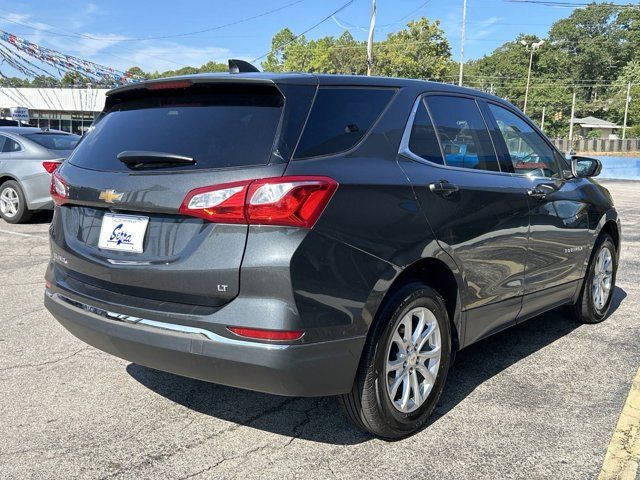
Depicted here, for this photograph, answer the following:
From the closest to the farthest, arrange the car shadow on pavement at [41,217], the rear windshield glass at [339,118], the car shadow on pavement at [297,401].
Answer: the rear windshield glass at [339,118] < the car shadow on pavement at [297,401] < the car shadow on pavement at [41,217]

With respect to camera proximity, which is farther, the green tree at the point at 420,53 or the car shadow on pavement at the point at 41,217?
the green tree at the point at 420,53

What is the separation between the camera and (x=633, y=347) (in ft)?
15.0

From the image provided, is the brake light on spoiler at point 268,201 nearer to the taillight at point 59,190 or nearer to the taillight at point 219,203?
the taillight at point 219,203

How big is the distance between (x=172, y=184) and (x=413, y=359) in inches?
57.6

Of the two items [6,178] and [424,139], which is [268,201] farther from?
[6,178]

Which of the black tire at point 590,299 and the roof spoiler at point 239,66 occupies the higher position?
the roof spoiler at point 239,66

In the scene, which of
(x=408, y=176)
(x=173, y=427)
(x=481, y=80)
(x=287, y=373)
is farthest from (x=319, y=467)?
(x=481, y=80)

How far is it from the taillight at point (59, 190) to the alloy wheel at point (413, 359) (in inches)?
72.4

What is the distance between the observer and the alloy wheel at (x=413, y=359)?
117 inches

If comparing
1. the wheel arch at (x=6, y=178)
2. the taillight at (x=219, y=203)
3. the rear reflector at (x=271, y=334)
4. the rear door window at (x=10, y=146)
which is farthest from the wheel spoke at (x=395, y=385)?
the rear door window at (x=10, y=146)

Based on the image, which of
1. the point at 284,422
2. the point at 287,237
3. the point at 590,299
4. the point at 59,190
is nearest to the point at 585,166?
the point at 590,299

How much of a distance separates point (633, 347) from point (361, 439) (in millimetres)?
2660

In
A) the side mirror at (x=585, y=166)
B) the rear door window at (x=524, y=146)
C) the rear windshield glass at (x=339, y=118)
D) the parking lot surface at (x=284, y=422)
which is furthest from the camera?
the side mirror at (x=585, y=166)

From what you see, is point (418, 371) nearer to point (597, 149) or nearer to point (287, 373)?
point (287, 373)
